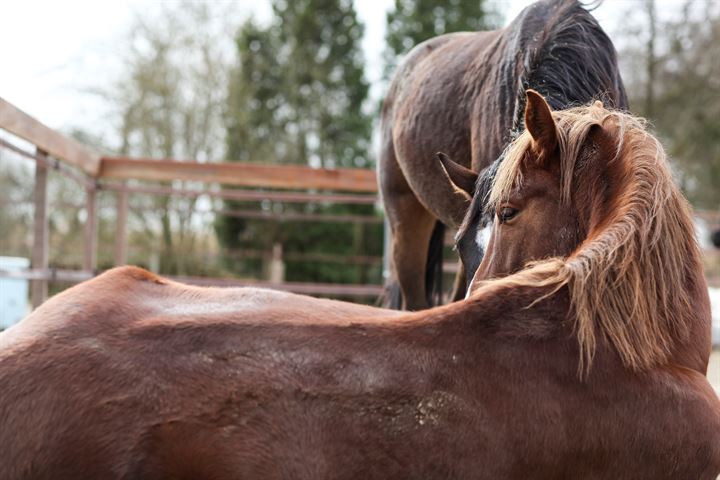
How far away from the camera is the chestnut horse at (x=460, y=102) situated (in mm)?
3273

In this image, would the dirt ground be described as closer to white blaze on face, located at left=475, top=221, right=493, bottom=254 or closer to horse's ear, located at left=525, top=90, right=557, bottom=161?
white blaze on face, located at left=475, top=221, right=493, bottom=254

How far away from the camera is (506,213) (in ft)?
7.98

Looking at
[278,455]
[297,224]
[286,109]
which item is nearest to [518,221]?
[278,455]

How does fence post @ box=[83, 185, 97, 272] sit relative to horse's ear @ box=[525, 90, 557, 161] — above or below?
below

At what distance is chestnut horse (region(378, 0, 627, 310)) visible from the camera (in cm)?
327

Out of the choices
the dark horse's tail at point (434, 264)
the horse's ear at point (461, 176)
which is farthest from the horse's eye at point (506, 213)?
the dark horse's tail at point (434, 264)

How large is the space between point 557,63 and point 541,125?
103 centimetres

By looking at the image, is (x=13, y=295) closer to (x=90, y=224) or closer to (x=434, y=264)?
(x=90, y=224)

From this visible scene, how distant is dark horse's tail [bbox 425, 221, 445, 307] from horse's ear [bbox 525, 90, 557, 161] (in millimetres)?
2821

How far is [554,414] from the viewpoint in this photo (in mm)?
1522

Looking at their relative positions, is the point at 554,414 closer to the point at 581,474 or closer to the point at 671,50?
the point at 581,474

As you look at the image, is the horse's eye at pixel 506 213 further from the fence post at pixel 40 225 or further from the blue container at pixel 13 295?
the blue container at pixel 13 295

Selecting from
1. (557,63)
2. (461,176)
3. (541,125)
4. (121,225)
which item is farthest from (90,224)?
(541,125)

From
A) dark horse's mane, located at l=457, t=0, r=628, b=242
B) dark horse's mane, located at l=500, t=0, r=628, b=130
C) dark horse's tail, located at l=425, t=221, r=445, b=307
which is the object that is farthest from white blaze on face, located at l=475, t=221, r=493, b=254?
dark horse's tail, located at l=425, t=221, r=445, b=307
